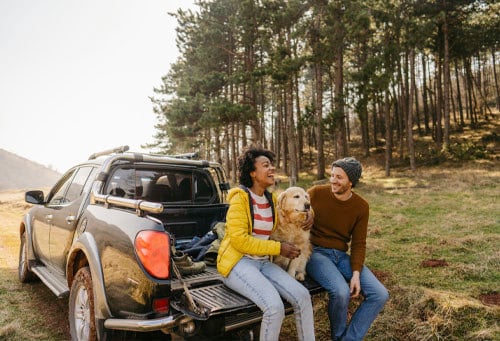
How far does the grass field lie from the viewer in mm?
3875

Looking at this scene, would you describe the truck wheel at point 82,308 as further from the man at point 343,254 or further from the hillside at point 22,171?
the hillside at point 22,171

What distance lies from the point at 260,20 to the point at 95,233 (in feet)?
61.0

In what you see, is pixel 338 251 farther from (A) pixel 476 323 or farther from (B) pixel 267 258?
(A) pixel 476 323

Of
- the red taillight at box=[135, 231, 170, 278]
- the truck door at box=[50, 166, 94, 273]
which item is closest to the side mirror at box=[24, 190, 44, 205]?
the truck door at box=[50, 166, 94, 273]

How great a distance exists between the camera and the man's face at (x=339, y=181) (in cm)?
377

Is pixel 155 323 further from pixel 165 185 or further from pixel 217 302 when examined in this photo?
pixel 165 185

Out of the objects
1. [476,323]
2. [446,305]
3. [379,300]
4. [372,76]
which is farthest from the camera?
[372,76]

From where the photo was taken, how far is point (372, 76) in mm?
16906

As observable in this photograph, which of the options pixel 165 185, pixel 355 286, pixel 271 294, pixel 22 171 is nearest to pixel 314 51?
pixel 165 185

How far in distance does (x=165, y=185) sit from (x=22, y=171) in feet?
191

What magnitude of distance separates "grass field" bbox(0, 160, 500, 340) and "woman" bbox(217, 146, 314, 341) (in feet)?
4.52

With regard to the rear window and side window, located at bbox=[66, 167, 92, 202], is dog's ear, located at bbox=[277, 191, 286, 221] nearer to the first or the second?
the rear window

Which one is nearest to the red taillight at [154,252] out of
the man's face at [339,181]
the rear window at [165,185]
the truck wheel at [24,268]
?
the rear window at [165,185]

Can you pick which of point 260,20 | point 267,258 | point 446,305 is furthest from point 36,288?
point 260,20
